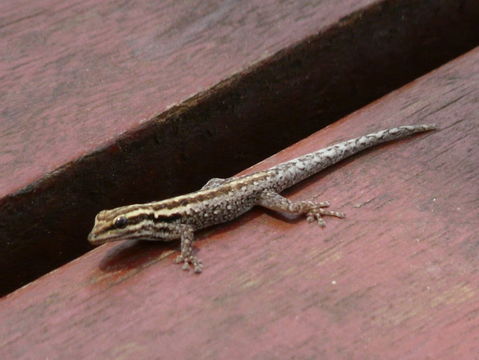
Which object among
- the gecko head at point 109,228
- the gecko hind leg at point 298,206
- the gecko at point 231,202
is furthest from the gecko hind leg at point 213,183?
the gecko head at point 109,228

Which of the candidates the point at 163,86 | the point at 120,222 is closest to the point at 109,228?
the point at 120,222

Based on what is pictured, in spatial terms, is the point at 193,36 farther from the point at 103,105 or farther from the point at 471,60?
the point at 471,60

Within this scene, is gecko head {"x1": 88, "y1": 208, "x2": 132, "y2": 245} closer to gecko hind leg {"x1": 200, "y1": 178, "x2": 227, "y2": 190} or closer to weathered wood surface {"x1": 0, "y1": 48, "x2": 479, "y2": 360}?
weathered wood surface {"x1": 0, "y1": 48, "x2": 479, "y2": 360}

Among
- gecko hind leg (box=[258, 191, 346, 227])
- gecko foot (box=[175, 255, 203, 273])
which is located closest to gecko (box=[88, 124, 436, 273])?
gecko hind leg (box=[258, 191, 346, 227])

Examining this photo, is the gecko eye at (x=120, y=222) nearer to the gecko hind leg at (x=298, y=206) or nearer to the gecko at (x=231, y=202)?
the gecko at (x=231, y=202)

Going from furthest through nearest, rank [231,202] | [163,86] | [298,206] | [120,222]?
[163,86]
[231,202]
[298,206]
[120,222]

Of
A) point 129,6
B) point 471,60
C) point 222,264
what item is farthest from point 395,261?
point 129,6

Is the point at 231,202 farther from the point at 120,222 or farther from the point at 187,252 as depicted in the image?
the point at 120,222
